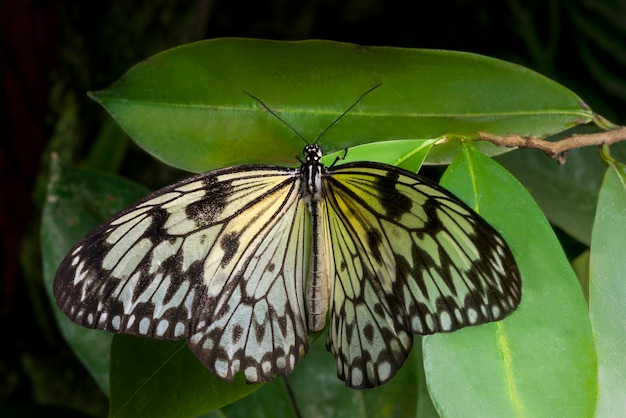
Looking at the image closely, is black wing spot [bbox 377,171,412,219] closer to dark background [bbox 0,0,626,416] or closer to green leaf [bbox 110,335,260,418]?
green leaf [bbox 110,335,260,418]

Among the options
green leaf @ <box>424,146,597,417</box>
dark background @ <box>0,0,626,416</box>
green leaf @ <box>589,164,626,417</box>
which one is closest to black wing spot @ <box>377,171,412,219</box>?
green leaf @ <box>424,146,597,417</box>

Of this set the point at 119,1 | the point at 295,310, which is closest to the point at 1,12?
the point at 119,1

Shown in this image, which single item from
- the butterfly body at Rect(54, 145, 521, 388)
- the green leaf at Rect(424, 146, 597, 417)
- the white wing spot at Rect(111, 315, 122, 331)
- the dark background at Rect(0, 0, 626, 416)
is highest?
the dark background at Rect(0, 0, 626, 416)

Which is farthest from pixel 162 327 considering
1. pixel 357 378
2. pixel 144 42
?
pixel 144 42

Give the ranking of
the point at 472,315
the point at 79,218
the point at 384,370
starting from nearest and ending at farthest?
the point at 472,315, the point at 384,370, the point at 79,218

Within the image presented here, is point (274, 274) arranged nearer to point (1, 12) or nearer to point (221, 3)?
point (1, 12)

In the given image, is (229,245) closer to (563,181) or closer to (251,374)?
(251,374)

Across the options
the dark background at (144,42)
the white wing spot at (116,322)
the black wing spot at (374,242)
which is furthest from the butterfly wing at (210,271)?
the dark background at (144,42)
